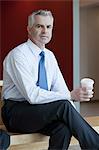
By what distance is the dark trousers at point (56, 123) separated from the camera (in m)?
2.13

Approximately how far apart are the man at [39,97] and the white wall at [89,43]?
21.8 ft

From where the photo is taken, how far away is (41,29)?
8.09 ft

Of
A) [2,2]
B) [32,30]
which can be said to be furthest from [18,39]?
[32,30]

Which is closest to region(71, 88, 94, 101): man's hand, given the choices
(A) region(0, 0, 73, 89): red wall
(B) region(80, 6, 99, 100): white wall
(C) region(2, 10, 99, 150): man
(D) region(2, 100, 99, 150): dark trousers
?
(C) region(2, 10, 99, 150): man

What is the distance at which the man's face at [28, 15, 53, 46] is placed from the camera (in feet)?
8.05

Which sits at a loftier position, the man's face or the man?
the man's face

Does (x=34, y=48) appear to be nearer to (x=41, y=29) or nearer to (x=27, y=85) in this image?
(x=41, y=29)

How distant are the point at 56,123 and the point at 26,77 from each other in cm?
34

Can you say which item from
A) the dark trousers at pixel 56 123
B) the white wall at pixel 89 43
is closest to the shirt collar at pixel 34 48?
the dark trousers at pixel 56 123

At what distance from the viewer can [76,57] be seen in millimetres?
5789

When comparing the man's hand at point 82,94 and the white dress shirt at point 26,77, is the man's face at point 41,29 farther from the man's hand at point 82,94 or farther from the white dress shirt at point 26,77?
the man's hand at point 82,94

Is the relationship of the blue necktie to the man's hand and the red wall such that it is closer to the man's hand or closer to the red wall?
the man's hand

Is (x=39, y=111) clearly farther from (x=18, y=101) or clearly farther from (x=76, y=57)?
(x=76, y=57)

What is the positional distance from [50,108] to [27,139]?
0.29 m
